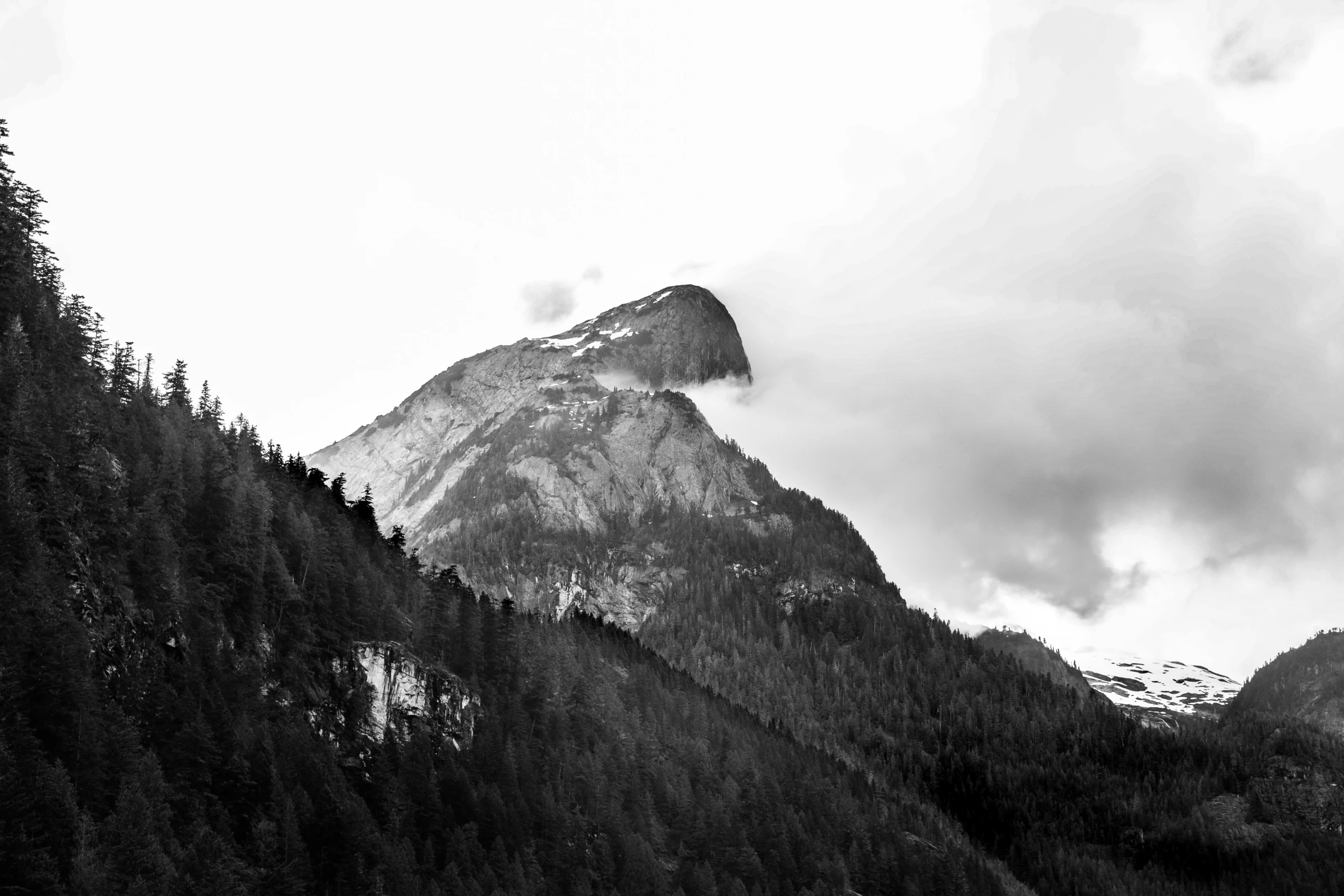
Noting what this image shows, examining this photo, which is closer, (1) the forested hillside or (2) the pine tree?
(1) the forested hillside

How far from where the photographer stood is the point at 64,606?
7444 centimetres

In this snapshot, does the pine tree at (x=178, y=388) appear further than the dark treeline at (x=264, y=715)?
Yes

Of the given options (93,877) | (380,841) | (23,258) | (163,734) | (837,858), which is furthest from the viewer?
(837,858)

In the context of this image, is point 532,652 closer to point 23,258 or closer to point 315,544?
point 315,544

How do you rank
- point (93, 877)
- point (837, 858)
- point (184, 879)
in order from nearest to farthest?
1. point (93, 877)
2. point (184, 879)
3. point (837, 858)

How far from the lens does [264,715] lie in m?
89.4

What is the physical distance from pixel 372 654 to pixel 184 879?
1788 inches

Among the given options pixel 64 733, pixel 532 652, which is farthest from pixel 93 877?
pixel 532 652

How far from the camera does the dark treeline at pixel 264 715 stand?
67.5m

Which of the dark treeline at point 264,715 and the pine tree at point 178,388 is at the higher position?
the pine tree at point 178,388

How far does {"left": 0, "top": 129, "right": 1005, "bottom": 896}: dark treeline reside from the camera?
221 feet

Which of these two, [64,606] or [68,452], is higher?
[68,452]

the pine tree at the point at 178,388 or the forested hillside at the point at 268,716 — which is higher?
the pine tree at the point at 178,388

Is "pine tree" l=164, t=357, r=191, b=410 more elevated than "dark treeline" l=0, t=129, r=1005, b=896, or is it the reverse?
"pine tree" l=164, t=357, r=191, b=410
